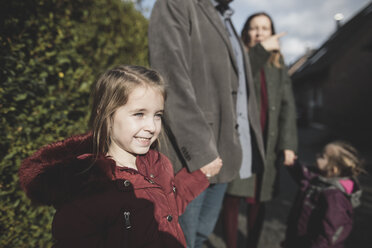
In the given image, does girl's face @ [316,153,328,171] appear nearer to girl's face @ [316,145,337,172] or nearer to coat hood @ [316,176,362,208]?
girl's face @ [316,145,337,172]

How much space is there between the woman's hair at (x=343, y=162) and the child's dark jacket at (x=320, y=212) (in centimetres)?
10

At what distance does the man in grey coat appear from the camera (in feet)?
4.38

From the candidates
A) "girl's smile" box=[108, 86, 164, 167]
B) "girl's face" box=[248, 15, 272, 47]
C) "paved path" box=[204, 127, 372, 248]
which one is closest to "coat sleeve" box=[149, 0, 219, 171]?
"girl's smile" box=[108, 86, 164, 167]

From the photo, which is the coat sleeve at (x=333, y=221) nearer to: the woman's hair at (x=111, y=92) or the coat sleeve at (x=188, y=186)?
the coat sleeve at (x=188, y=186)

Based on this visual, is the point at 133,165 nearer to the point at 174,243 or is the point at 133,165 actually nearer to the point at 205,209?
the point at 174,243

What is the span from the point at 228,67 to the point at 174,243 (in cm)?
116

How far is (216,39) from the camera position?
1.59 m

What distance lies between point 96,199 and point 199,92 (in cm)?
88

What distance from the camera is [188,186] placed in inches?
55.7

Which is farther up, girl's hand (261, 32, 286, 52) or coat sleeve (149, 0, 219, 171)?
girl's hand (261, 32, 286, 52)

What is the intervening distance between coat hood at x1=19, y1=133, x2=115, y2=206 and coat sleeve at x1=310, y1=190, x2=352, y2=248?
188 cm

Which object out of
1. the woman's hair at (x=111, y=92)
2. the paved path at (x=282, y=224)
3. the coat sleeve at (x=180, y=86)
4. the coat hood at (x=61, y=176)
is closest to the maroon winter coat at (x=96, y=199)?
the coat hood at (x=61, y=176)

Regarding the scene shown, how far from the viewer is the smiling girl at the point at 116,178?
3.23ft

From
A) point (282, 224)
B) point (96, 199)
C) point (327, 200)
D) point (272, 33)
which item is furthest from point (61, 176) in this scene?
point (282, 224)
